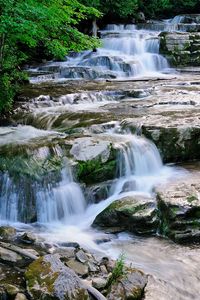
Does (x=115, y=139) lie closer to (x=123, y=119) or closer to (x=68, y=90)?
(x=123, y=119)

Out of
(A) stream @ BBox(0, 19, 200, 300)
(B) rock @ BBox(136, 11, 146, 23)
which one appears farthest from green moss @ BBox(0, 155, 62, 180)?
(B) rock @ BBox(136, 11, 146, 23)

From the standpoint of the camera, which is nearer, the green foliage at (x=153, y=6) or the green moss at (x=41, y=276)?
the green moss at (x=41, y=276)

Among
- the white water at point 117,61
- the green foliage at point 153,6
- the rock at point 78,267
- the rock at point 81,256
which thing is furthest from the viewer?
the green foliage at point 153,6

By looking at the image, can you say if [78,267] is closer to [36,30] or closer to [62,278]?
[62,278]

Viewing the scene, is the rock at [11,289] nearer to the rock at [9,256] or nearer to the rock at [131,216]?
the rock at [9,256]

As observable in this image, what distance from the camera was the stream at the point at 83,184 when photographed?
6.26 meters

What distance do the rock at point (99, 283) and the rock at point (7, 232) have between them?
2.00 meters

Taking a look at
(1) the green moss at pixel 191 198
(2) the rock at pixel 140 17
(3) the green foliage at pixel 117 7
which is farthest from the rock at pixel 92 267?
(2) the rock at pixel 140 17

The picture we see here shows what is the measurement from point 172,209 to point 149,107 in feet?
17.6

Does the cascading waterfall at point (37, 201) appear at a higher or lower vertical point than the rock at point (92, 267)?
higher

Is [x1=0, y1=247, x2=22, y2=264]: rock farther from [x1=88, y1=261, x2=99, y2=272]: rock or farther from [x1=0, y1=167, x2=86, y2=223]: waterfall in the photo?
[x1=0, y1=167, x2=86, y2=223]: waterfall

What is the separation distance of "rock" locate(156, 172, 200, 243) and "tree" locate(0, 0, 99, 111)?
387 centimetres

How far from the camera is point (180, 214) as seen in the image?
700cm

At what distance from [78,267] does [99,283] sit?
50 centimetres
